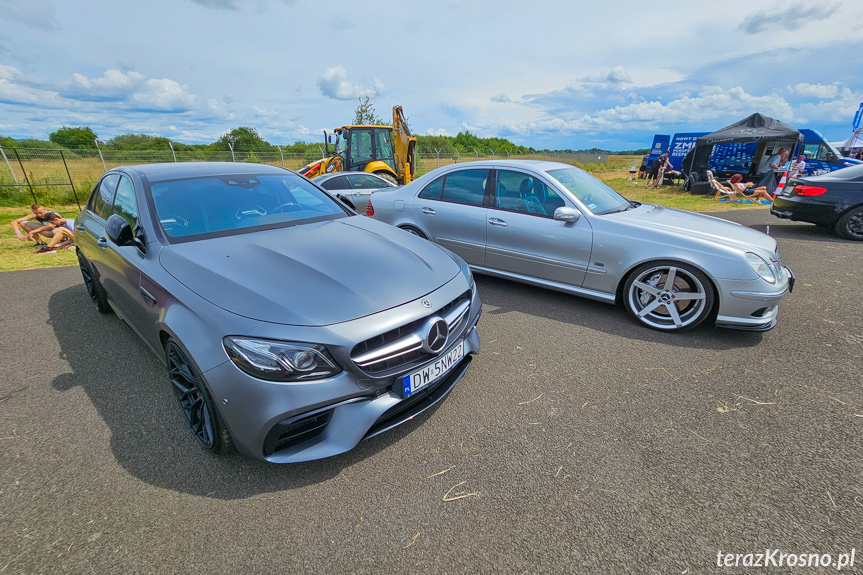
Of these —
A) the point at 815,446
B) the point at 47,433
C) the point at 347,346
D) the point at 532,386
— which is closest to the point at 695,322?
the point at 815,446

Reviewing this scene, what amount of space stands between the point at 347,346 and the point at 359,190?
7.56 meters

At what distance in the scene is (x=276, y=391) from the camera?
5.79 feet

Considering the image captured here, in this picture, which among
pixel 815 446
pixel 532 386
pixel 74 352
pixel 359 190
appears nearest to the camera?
pixel 815 446

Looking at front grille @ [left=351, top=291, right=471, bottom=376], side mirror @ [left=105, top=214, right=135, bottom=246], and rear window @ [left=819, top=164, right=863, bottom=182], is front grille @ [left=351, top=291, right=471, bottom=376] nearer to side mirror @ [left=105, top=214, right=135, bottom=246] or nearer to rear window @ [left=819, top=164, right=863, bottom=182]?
side mirror @ [left=105, top=214, right=135, bottom=246]

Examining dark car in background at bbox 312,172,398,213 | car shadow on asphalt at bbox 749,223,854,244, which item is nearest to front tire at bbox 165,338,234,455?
dark car in background at bbox 312,172,398,213

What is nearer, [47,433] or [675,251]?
[47,433]

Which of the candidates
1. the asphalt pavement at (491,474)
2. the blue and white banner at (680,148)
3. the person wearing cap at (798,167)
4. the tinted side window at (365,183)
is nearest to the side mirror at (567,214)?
the asphalt pavement at (491,474)

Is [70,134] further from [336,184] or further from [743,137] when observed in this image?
[743,137]

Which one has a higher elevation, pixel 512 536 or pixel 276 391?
pixel 276 391

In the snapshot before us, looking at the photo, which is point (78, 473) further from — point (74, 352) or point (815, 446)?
point (815, 446)

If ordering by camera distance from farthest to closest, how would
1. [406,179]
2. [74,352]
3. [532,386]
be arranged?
[406,179], [74,352], [532,386]

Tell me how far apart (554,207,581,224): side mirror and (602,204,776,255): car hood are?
0.35 meters

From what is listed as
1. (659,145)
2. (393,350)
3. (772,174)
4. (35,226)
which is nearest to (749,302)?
(393,350)

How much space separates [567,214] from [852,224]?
7.10 metres
